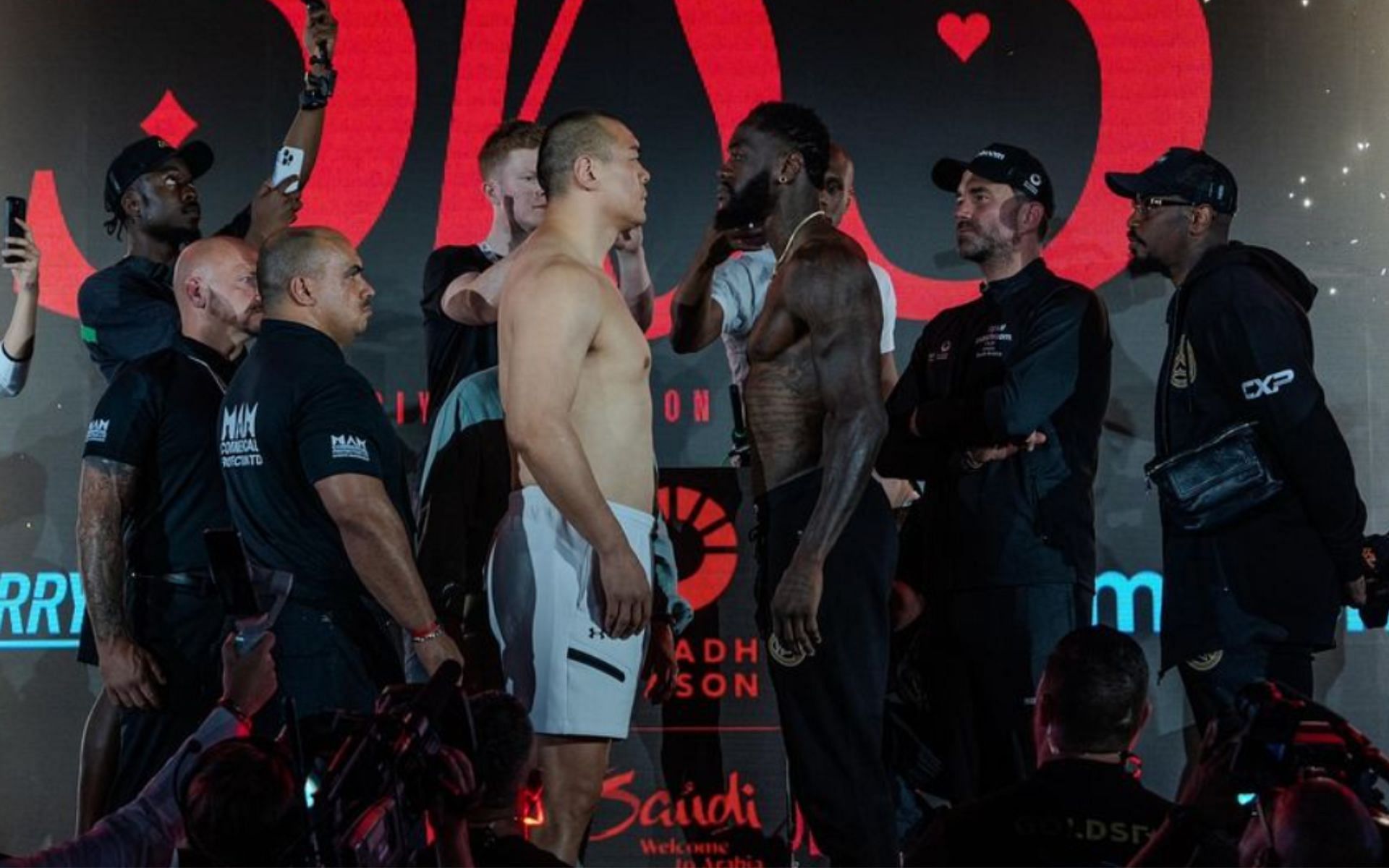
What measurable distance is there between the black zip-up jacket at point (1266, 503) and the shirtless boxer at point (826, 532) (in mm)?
900

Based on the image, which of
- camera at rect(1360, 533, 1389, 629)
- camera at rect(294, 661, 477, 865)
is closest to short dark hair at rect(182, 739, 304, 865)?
camera at rect(294, 661, 477, 865)

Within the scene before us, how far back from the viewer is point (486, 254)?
550 centimetres

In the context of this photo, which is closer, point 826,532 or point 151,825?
point 151,825

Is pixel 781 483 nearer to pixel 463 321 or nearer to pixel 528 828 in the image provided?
pixel 528 828

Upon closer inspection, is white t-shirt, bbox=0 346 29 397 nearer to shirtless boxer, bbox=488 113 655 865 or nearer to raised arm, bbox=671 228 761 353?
raised arm, bbox=671 228 761 353

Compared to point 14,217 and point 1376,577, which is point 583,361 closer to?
point 1376,577

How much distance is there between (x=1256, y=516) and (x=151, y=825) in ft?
9.34

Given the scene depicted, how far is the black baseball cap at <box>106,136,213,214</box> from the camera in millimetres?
5461

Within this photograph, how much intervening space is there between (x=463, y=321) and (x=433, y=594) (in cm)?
86

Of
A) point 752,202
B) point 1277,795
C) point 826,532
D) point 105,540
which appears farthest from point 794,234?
point 1277,795

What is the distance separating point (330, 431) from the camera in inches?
159

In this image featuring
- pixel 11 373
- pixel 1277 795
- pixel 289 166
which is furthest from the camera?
pixel 11 373

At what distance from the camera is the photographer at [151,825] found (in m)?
2.79

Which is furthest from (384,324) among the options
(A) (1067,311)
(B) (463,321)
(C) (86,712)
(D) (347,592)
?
(A) (1067,311)
